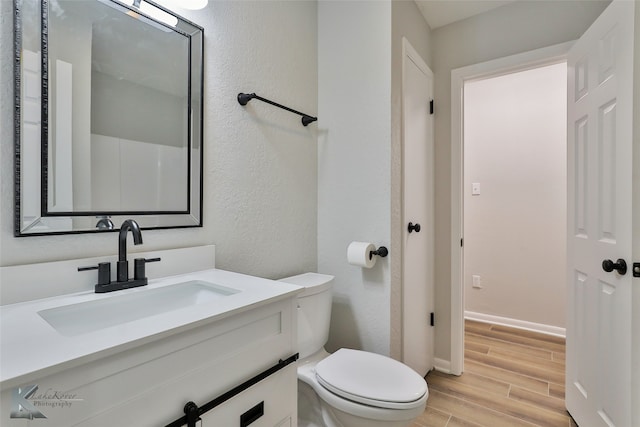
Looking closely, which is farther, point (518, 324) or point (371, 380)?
point (518, 324)

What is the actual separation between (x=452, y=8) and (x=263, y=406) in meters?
2.42

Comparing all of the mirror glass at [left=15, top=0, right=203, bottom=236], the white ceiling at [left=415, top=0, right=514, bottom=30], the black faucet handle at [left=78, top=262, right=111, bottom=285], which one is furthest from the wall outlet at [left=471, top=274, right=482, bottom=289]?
the black faucet handle at [left=78, top=262, right=111, bottom=285]

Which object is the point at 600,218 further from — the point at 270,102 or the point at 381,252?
the point at 270,102

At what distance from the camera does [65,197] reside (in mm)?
924

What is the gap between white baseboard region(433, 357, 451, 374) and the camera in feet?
7.11

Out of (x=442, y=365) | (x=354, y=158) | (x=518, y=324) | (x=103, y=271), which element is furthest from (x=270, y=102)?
(x=518, y=324)

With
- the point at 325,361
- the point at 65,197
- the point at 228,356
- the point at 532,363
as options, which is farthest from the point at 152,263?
the point at 532,363

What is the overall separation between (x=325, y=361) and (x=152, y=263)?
835mm

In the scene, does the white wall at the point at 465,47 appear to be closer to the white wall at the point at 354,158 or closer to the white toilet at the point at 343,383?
the white wall at the point at 354,158

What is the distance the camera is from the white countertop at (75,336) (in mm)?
503

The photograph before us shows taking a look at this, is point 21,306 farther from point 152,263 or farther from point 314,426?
point 314,426

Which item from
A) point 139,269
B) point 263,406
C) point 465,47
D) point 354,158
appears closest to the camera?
point 263,406

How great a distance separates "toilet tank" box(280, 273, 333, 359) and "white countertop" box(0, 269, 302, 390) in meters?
0.50

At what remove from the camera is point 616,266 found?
126cm
